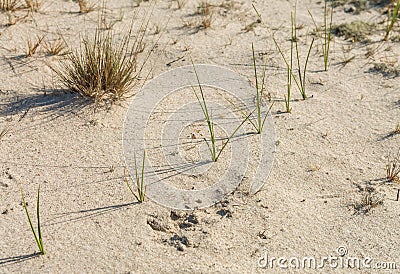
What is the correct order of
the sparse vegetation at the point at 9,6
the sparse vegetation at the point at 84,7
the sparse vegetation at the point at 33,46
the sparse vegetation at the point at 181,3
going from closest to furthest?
the sparse vegetation at the point at 33,46
the sparse vegetation at the point at 9,6
the sparse vegetation at the point at 84,7
the sparse vegetation at the point at 181,3

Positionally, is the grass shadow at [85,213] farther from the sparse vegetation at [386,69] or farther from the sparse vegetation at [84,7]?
the sparse vegetation at [386,69]

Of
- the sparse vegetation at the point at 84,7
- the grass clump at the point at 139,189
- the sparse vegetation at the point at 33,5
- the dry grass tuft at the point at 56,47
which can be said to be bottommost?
the grass clump at the point at 139,189

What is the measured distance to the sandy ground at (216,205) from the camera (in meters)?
2.90

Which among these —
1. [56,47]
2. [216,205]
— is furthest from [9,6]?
[216,205]

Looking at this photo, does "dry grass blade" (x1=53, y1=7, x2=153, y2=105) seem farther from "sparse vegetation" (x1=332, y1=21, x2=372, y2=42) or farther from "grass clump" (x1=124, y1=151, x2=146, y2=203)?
"sparse vegetation" (x1=332, y1=21, x2=372, y2=42)

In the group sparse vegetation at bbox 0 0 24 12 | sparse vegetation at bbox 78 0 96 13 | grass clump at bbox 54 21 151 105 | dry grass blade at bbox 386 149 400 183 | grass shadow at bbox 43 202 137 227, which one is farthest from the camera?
sparse vegetation at bbox 78 0 96 13

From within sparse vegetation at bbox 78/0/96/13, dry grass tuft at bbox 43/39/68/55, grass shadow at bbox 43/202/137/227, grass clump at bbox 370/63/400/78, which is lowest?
grass shadow at bbox 43/202/137/227

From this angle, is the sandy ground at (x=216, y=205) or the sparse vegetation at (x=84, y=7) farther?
the sparse vegetation at (x=84, y=7)

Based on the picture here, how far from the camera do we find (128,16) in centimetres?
453

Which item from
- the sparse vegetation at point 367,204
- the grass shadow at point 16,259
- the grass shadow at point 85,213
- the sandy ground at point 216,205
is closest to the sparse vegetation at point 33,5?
the sandy ground at point 216,205

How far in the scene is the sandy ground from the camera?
9.50ft

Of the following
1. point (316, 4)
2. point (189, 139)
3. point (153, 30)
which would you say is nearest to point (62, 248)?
point (189, 139)

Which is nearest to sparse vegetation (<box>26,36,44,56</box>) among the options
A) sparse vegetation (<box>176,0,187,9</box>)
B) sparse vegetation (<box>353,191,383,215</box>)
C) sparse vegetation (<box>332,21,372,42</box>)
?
sparse vegetation (<box>176,0,187,9</box>)

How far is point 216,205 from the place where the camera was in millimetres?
3141
